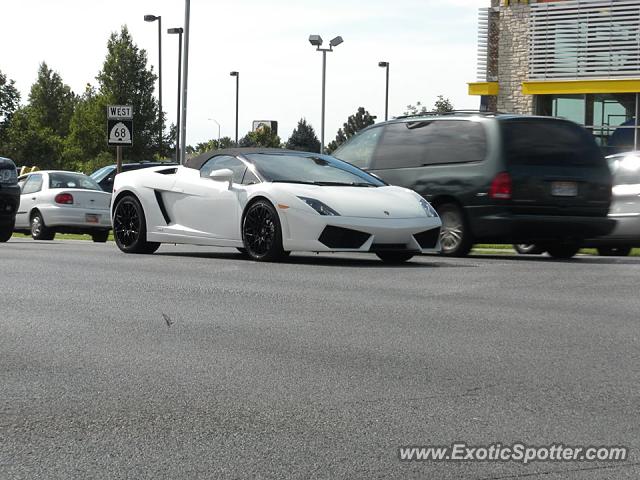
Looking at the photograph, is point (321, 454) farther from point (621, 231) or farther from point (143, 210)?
point (621, 231)

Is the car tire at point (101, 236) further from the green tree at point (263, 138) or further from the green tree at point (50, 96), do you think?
the green tree at point (50, 96)

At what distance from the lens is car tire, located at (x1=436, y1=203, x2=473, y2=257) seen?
49.6 ft

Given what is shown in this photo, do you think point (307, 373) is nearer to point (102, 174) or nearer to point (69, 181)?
point (69, 181)

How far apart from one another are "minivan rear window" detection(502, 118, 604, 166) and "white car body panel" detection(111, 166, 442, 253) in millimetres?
1609

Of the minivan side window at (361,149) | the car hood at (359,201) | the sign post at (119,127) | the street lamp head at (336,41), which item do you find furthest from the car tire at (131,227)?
the street lamp head at (336,41)

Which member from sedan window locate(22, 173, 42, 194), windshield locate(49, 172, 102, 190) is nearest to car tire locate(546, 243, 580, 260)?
windshield locate(49, 172, 102, 190)

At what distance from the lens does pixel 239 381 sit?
21.7ft

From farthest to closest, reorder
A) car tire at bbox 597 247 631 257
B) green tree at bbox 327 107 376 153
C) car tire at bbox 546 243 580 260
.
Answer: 1. green tree at bbox 327 107 376 153
2. car tire at bbox 597 247 631 257
3. car tire at bbox 546 243 580 260

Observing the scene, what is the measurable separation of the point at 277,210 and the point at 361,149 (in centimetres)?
386

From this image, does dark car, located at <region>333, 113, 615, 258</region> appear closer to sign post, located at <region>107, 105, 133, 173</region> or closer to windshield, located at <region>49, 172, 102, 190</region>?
windshield, located at <region>49, 172, 102, 190</region>

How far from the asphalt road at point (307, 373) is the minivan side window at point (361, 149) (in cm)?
495

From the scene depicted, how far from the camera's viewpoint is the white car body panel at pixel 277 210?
13211 mm

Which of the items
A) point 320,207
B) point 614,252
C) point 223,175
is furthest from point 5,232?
point 614,252

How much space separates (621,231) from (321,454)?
38.3 ft
